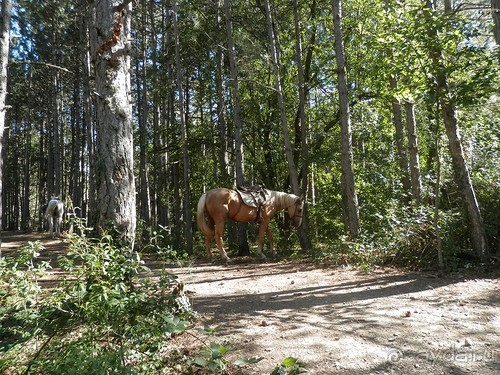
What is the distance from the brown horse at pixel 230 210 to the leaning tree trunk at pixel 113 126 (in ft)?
15.7

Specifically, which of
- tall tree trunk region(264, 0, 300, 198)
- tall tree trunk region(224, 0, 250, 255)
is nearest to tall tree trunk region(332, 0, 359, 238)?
→ tall tree trunk region(264, 0, 300, 198)

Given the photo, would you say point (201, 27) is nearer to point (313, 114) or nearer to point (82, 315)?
point (313, 114)

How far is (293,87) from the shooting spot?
46.4ft

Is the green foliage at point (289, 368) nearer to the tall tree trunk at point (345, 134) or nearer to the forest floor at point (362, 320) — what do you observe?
the forest floor at point (362, 320)

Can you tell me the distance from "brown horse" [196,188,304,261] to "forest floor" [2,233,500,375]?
2.49m

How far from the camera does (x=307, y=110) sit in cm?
1505

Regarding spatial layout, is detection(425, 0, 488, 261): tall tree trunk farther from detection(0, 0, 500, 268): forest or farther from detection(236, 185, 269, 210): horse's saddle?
detection(236, 185, 269, 210): horse's saddle

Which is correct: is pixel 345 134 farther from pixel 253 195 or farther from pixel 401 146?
pixel 401 146

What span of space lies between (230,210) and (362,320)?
18.3 feet

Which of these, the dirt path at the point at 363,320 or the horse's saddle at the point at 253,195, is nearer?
the dirt path at the point at 363,320

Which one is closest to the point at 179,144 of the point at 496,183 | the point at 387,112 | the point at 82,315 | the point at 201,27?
the point at 201,27

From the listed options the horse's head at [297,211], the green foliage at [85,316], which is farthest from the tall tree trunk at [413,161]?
the green foliage at [85,316]

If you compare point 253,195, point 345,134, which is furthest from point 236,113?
point 345,134

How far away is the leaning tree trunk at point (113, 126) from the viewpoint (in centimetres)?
409
